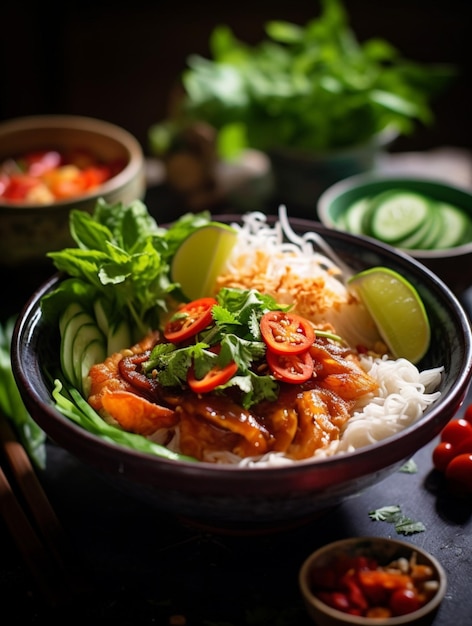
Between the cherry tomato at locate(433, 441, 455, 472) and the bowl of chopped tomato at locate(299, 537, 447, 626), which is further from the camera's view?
the cherry tomato at locate(433, 441, 455, 472)

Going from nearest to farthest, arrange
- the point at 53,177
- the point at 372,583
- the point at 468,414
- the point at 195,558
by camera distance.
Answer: the point at 372,583 < the point at 195,558 < the point at 468,414 < the point at 53,177

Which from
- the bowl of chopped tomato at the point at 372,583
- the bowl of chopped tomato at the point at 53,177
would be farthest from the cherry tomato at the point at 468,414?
the bowl of chopped tomato at the point at 53,177

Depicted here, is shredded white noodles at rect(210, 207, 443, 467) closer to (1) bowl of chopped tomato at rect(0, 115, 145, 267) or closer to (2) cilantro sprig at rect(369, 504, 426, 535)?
(2) cilantro sprig at rect(369, 504, 426, 535)

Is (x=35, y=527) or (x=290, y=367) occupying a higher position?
(x=290, y=367)

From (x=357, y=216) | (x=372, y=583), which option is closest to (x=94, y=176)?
(x=357, y=216)

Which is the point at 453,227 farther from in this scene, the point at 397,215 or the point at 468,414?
the point at 468,414

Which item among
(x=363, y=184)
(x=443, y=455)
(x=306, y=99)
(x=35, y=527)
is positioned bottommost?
(x=35, y=527)

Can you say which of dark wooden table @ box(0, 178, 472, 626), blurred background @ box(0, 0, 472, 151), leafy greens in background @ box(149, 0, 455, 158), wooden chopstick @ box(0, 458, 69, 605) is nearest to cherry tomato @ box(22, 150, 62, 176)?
leafy greens in background @ box(149, 0, 455, 158)
